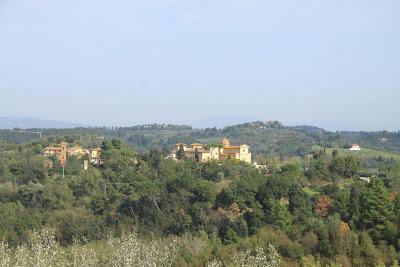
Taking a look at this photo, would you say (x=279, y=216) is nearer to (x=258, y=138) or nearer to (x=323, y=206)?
(x=323, y=206)

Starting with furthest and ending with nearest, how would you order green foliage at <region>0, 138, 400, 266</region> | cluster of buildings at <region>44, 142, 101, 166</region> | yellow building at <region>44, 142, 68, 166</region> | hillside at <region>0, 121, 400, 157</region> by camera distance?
hillside at <region>0, 121, 400, 157</region>
cluster of buildings at <region>44, 142, 101, 166</region>
yellow building at <region>44, 142, 68, 166</region>
green foliage at <region>0, 138, 400, 266</region>

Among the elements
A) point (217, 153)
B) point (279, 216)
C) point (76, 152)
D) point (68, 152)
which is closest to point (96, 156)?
point (76, 152)

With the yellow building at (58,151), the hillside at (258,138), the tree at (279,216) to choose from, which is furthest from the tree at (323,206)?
the hillside at (258,138)

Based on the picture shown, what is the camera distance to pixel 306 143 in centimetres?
7856

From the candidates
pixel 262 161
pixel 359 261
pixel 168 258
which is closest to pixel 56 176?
pixel 262 161

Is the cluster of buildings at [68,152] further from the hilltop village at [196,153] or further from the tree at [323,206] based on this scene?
the tree at [323,206]

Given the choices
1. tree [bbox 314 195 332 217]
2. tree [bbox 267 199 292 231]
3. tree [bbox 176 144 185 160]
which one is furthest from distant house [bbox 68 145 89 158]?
tree [bbox 314 195 332 217]

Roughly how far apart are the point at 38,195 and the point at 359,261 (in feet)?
70.7

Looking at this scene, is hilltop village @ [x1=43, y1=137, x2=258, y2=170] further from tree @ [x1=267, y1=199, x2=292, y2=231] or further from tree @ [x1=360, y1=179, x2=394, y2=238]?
tree @ [x1=360, y1=179, x2=394, y2=238]

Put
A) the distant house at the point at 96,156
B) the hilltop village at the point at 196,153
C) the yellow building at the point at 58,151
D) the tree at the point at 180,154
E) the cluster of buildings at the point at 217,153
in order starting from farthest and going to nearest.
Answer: the tree at the point at 180,154 → the cluster of buildings at the point at 217,153 → the hilltop village at the point at 196,153 → the yellow building at the point at 58,151 → the distant house at the point at 96,156

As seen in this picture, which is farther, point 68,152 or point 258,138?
point 258,138

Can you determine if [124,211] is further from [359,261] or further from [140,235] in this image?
[359,261]

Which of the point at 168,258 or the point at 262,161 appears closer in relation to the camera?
the point at 168,258

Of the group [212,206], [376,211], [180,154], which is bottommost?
[212,206]
